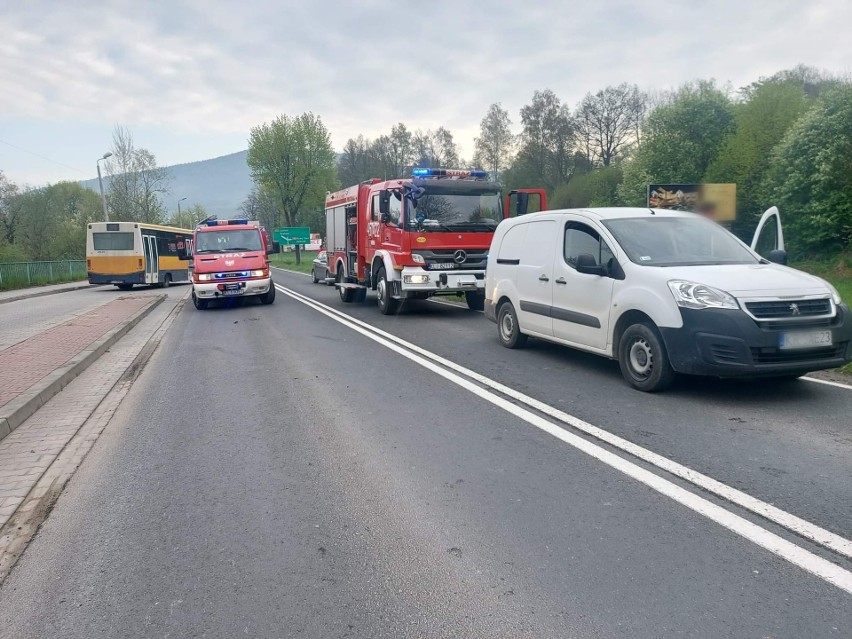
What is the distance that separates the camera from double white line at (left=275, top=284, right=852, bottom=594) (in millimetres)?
3139

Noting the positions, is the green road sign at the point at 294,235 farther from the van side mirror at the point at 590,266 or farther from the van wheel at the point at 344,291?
the van side mirror at the point at 590,266

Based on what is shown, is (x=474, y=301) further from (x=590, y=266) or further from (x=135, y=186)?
(x=135, y=186)

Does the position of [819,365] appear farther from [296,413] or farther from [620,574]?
[296,413]

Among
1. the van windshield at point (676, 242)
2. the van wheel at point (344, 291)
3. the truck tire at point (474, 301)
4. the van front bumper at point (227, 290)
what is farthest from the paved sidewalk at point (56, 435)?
the van wheel at point (344, 291)

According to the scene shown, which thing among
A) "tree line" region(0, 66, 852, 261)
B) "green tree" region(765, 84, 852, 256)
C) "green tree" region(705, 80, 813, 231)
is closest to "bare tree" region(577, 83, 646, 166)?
"tree line" region(0, 66, 852, 261)

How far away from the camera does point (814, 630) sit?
2.57 meters

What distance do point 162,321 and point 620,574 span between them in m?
14.7

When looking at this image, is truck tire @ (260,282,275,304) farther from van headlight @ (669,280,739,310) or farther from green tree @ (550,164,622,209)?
green tree @ (550,164,622,209)

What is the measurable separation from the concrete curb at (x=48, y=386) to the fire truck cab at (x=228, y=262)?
5121 millimetres

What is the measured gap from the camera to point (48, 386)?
739 cm

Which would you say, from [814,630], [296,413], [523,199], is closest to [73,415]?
[296,413]

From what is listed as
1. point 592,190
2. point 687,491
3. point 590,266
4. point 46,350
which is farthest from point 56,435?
point 592,190

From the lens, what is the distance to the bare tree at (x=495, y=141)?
2753 inches

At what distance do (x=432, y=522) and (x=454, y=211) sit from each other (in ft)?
34.2
